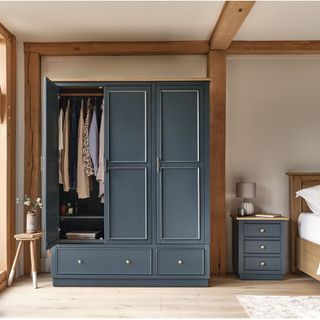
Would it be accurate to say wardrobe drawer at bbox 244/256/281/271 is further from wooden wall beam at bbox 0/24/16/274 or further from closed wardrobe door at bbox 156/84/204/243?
wooden wall beam at bbox 0/24/16/274

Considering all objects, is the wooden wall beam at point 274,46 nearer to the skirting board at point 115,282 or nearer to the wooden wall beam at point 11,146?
the wooden wall beam at point 11,146

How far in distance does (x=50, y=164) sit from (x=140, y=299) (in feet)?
5.13

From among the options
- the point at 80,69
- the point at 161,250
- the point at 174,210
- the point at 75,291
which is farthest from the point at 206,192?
the point at 80,69

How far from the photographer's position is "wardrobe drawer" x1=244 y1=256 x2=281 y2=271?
4.94 metres

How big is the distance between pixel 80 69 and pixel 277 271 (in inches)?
125

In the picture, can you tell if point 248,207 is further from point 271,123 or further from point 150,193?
point 150,193

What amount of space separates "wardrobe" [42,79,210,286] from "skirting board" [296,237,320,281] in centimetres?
108

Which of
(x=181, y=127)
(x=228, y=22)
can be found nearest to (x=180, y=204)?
(x=181, y=127)

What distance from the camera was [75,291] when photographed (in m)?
4.49

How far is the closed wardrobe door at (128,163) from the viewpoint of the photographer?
4.68m

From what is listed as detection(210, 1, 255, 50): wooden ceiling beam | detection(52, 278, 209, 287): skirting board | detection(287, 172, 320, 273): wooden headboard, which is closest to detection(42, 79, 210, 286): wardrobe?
detection(52, 278, 209, 287): skirting board

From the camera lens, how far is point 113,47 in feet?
17.2

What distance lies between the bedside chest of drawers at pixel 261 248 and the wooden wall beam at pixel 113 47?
6.58ft

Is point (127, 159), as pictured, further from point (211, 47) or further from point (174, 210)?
point (211, 47)
